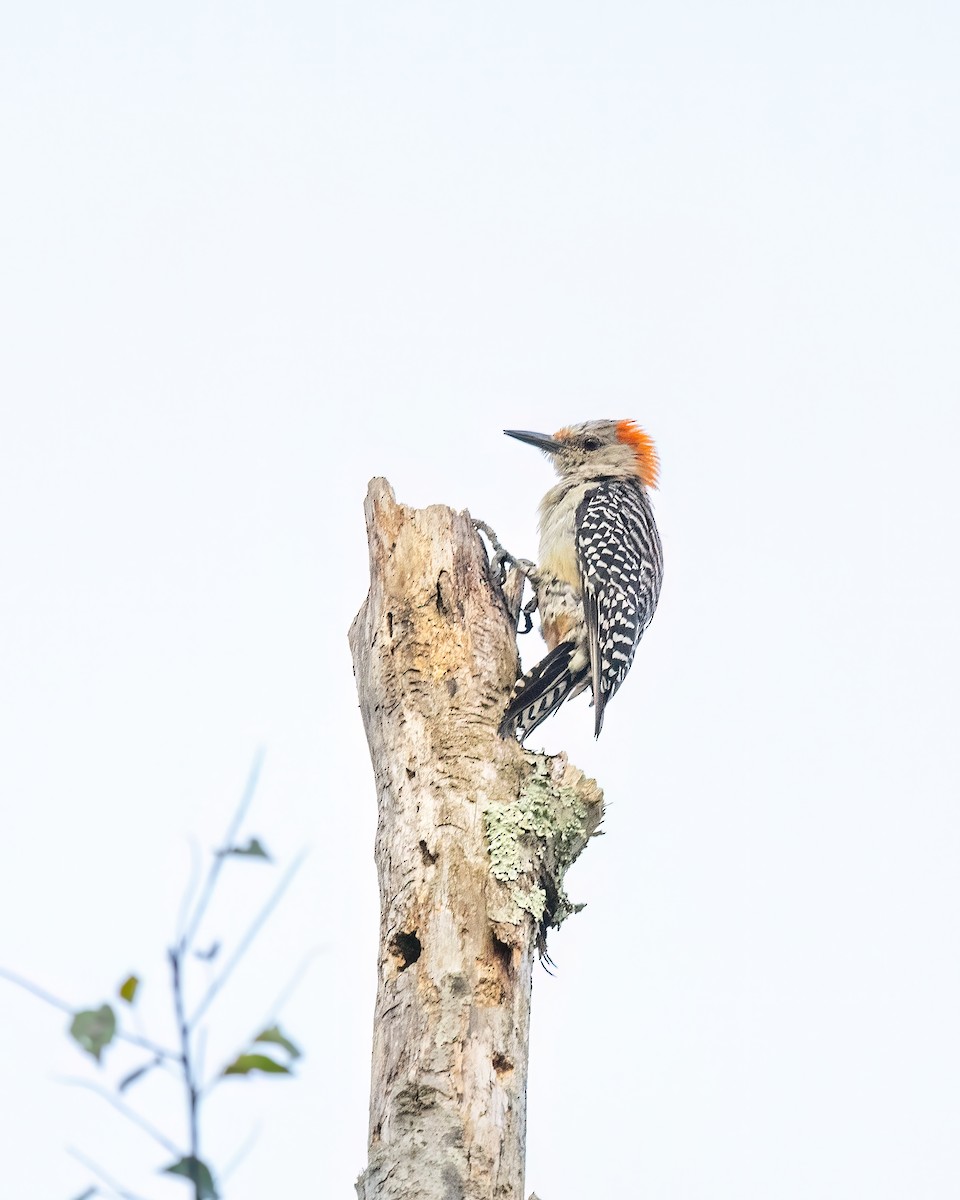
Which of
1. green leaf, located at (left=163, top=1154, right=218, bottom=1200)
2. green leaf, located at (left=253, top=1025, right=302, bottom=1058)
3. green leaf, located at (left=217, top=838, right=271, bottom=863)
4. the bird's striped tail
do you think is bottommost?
green leaf, located at (left=163, top=1154, right=218, bottom=1200)

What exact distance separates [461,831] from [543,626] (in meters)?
2.56

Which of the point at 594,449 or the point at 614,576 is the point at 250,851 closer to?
the point at 614,576

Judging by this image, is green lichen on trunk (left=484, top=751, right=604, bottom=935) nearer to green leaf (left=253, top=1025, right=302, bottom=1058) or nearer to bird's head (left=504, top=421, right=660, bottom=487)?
green leaf (left=253, top=1025, right=302, bottom=1058)

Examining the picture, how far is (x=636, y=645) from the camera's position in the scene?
724cm

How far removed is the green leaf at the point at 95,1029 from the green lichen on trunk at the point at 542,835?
117 inches

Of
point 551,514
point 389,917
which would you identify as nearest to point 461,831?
point 389,917

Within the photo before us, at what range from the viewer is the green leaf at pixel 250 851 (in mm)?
1669

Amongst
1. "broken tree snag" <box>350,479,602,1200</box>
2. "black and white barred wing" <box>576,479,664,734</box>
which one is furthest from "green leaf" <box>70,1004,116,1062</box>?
"black and white barred wing" <box>576,479,664,734</box>

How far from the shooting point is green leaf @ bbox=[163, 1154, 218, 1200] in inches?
55.5

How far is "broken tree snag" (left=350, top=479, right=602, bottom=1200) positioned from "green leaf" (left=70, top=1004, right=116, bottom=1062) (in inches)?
100

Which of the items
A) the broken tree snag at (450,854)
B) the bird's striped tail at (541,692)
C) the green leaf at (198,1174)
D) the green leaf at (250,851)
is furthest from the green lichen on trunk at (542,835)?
the green leaf at (198,1174)

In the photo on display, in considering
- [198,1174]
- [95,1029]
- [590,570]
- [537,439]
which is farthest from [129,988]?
[537,439]

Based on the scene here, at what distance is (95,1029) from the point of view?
156cm

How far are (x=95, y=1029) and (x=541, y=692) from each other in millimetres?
3850
